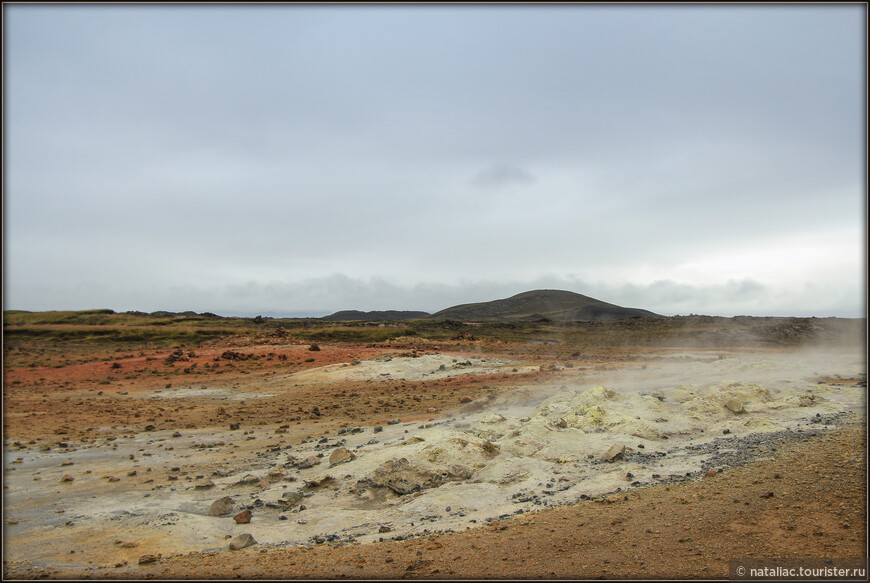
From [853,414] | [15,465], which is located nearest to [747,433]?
[853,414]

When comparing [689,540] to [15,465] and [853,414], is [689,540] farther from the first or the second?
[15,465]

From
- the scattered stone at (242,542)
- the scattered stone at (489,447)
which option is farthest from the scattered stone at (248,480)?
the scattered stone at (489,447)

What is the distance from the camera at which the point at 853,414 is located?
11453 mm

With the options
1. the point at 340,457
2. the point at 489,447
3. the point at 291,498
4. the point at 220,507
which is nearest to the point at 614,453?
the point at 489,447

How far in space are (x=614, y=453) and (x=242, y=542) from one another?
667 centimetres

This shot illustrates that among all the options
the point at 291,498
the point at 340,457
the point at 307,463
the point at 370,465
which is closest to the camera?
the point at 291,498

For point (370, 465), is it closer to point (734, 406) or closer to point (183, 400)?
point (734, 406)

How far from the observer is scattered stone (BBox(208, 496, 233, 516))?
796 cm

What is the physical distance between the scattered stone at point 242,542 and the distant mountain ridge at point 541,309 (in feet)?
383

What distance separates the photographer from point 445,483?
28.3 ft

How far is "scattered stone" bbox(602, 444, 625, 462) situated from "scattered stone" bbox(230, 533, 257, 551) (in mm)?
6383

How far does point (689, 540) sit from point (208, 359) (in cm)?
3517

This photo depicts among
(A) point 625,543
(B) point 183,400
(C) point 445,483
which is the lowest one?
(B) point 183,400

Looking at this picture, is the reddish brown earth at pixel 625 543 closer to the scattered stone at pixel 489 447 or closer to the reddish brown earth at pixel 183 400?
the scattered stone at pixel 489 447
